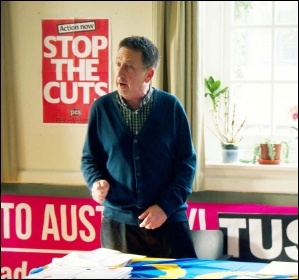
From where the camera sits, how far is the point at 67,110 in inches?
157

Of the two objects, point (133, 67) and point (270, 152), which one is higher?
point (133, 67)

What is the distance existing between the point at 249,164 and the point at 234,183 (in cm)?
14

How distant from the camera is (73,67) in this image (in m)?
3.96

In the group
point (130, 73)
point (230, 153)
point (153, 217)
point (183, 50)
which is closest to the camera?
point (153, 217)

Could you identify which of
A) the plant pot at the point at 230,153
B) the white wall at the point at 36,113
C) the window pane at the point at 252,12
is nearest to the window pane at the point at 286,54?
the window pane at the point at 252,12

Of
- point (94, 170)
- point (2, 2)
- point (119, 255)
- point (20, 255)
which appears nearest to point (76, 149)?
point (20, 255)

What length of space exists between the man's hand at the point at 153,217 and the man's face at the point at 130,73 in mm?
485

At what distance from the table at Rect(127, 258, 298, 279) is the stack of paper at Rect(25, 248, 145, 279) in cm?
5

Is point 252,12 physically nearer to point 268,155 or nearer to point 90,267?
point 268,155

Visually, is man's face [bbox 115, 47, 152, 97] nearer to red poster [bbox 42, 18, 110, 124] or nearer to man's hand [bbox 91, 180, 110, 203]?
man's hand [bbox 91, 180, 110, 203]

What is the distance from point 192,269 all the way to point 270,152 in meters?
1.68

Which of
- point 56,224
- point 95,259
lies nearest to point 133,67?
point 95,259

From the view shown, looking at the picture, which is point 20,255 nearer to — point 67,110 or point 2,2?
point 67,110

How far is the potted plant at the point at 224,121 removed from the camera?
149 inches
